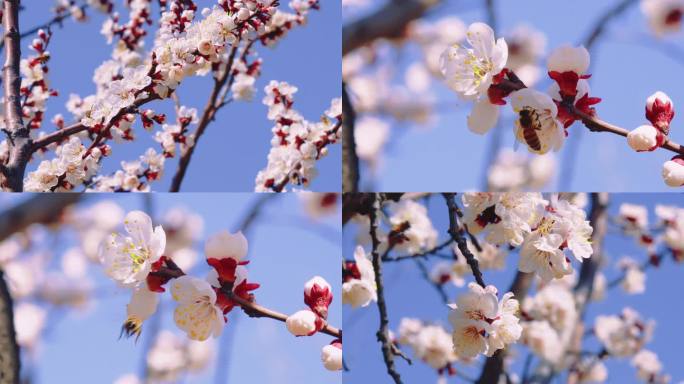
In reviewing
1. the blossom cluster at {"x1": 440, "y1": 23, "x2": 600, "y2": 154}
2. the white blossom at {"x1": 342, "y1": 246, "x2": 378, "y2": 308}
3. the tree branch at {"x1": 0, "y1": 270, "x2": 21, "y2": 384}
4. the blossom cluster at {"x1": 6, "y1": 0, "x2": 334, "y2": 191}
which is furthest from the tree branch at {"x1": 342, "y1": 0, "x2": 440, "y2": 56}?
the tree branch at {"x1": 0, "y1": 270, "x2": 21, "y2": 384}

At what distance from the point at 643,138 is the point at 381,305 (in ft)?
2.09

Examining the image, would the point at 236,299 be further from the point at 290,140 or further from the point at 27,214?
the point at 290,140

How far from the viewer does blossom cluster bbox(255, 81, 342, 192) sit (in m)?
1.44

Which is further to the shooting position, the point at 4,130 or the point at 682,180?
the point at 4,130

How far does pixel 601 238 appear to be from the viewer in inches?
67.4

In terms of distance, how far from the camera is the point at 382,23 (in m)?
1.23

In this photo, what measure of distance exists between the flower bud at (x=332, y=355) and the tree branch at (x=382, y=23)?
54cm

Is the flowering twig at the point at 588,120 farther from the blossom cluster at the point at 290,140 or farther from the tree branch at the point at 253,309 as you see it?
the blossom cluster at the point at 290,140

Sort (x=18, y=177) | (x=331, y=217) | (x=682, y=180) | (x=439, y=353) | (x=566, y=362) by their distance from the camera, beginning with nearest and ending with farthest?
1. (x=682, y=180)
2. (x=18, y=177)
3. (x=331, y=217)
4. (x=439, y=353)
5. (x=566, y=362)

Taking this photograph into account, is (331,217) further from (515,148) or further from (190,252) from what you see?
(515,148)

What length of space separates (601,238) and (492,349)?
0.71 metres

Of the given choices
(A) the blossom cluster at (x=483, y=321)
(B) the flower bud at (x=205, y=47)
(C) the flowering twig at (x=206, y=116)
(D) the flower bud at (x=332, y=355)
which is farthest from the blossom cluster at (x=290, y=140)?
(A) the blossom cluster at (x=483, y=321)

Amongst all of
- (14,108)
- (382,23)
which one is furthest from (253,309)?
(14,108)

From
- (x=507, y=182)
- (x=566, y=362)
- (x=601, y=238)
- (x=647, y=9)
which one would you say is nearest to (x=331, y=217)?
(x=601, y=238)
